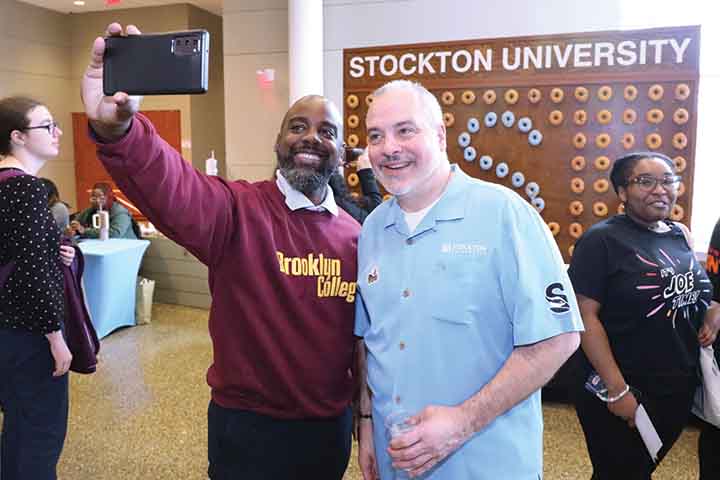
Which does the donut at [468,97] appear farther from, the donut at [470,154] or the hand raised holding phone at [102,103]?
the hand raised holding phone at [102,103]

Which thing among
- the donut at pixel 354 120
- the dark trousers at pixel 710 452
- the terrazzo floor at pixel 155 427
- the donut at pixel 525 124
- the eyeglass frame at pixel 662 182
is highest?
the donut at pixel 354 120

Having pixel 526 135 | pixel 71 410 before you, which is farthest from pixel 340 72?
pixel 71 410

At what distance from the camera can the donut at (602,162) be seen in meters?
4.28

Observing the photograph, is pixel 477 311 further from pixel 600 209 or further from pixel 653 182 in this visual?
pixel 600 209

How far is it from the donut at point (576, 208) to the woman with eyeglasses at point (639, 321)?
7.89 feet

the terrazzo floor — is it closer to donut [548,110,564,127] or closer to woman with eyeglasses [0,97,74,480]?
woman with eyeglasses [0,97,74,480]

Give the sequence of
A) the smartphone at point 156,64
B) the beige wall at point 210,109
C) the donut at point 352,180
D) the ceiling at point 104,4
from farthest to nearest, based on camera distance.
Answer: the beige wall at point 210,109 → the ceiling at point 104,4 → the donut at point 352,180 → the smartphone at point 156,64

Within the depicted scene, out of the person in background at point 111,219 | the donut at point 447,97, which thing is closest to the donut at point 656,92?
the donut at point 447,97

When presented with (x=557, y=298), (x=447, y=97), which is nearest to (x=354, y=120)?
(x=447, y=97)

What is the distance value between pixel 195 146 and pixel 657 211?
6.89m

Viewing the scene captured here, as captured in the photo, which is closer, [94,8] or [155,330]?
[155,330]

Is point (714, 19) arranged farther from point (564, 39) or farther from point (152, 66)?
point (152, 66)

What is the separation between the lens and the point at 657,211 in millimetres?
1954

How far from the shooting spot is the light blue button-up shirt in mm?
1149
